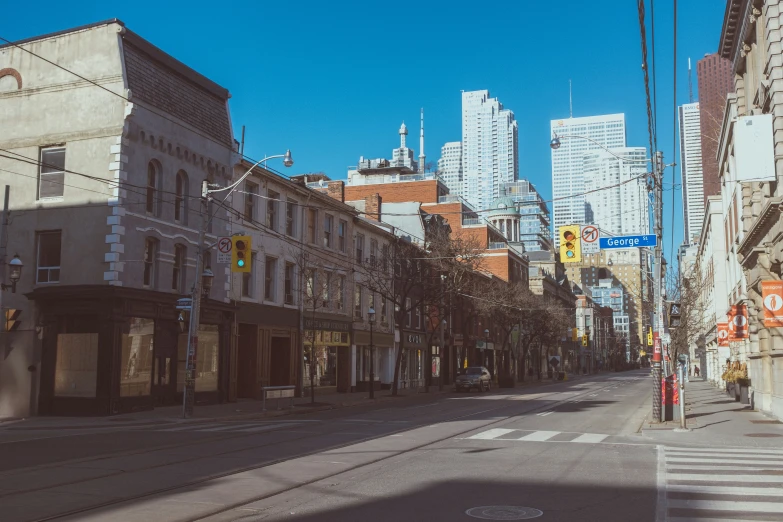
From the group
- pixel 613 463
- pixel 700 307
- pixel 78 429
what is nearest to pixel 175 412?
pixel 78 429

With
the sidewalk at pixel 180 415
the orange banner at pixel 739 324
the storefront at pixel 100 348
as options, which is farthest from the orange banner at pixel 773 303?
the storefront at pixel 100 348

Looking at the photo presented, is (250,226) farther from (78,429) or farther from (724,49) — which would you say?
(724,49)

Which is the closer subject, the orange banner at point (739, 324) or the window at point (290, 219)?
the orange banner at point (739, 324)

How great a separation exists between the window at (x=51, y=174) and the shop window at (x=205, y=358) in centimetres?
747

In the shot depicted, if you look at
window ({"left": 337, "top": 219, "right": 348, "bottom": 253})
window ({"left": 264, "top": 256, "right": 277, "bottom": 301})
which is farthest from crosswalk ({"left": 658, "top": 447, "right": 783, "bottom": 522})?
window ({"left": 337, "top": 219, "right": 348, "bottom": 253})

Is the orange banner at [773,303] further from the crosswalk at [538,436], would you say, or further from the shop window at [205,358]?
the shop window at [205,358]

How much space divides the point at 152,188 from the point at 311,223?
13854 mm

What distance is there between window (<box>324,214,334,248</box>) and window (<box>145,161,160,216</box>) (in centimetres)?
1481

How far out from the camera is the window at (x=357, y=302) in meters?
47.5

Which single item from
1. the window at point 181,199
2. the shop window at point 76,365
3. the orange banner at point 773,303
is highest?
the window at point 181,199

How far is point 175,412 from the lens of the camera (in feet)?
90.8

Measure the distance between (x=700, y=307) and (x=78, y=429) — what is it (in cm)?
5262

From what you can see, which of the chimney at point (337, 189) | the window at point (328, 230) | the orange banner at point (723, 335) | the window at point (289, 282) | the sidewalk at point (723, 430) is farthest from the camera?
the chimney at point (337, 189)

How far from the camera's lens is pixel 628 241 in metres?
22.7
